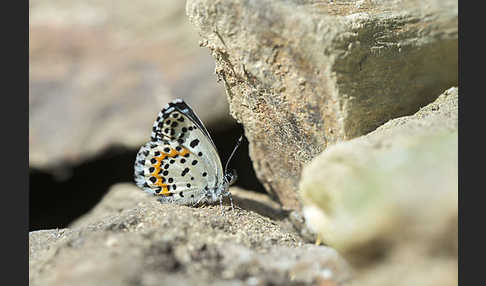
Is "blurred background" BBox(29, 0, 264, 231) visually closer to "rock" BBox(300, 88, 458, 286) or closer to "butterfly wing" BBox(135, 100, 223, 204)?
"butterfly wing" BBox(135, 100, 223, 204)

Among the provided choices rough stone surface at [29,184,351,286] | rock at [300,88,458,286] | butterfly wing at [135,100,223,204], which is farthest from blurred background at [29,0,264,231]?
rock at [300,88,458,286]

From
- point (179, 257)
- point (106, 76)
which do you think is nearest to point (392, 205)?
point (179, 257)

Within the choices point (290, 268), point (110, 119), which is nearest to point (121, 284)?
point (290, 268)

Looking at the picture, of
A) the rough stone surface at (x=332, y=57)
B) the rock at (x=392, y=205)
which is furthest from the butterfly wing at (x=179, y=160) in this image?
the rock at (x=392, y=205)

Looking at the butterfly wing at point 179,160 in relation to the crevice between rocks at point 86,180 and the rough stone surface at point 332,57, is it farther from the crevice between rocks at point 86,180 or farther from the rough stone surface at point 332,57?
the crevice between rocks at point 86,180

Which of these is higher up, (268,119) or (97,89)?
(97,89)

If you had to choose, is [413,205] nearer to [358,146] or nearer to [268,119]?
[358,146]
